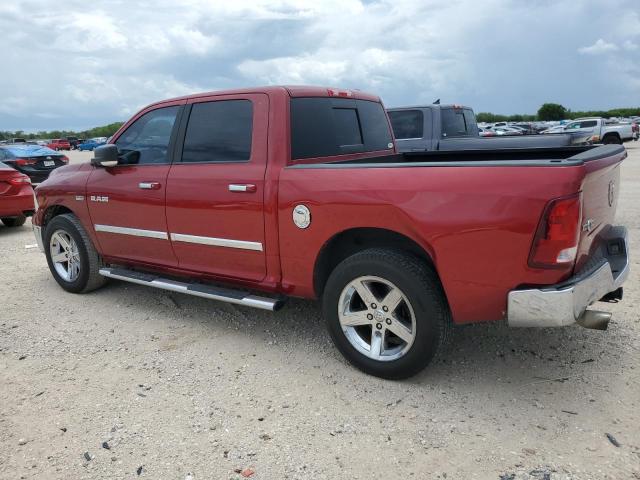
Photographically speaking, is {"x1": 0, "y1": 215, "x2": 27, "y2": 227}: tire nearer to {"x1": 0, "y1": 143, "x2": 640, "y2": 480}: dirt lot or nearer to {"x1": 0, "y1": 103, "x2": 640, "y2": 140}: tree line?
{"x1": 0, "y1": 143, "x2": 640, "y2": 480}: dirt lot

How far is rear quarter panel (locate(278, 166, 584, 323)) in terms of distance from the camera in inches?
109

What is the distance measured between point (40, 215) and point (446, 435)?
4.69 meters

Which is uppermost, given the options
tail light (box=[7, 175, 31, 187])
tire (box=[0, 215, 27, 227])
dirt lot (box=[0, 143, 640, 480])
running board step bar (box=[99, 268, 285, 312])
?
tail light (box=[7, 175, 31, 187])

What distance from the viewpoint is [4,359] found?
3973 mm

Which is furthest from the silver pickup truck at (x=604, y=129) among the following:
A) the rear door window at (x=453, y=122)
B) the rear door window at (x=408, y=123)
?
the rear door window at (x=408, y=123)

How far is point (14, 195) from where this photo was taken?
8.98 m

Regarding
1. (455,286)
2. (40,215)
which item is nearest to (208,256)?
(455,286)

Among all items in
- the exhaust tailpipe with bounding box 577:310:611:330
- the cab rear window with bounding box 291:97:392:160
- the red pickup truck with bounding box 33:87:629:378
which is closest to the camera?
the red pickup truck with bounding box 33:87:629:378

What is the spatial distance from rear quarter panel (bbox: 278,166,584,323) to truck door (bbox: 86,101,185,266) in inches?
60.4

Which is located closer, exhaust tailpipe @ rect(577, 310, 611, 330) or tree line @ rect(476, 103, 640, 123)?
exhaust tailpipe @ rect(577, 310, 611, 330)

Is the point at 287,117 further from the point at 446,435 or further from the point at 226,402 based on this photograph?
the point at 446,435

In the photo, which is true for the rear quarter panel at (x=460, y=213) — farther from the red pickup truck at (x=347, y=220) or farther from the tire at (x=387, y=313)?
the tire at (x=387, y=313)

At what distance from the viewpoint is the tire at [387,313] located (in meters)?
3.18

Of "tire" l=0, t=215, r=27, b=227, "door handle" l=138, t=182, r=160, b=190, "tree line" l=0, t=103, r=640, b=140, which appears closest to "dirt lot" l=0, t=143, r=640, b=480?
"door handle" l=138, t=182, r=160, b=190
